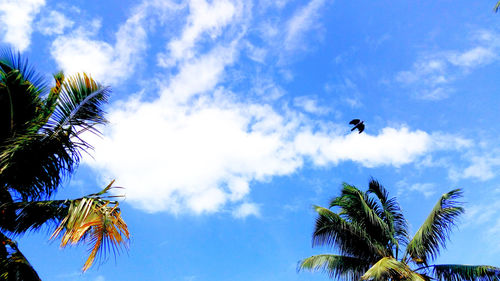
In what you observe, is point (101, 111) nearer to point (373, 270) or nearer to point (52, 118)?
point (52, 118)

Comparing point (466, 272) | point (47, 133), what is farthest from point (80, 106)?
point (466, 272)

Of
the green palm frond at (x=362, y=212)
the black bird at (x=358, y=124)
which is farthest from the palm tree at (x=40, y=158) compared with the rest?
the green palm frond at (x=362, y=212)

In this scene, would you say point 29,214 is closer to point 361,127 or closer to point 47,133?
point 47,133

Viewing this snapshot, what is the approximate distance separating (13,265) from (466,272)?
1325 cm

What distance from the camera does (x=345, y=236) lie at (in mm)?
14539

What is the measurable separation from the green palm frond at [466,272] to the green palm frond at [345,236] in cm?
194

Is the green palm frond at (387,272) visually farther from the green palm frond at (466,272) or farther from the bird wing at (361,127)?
the bird wing at (361,127)

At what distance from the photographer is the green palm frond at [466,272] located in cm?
1291

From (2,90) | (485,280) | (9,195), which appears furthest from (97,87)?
(485,280)

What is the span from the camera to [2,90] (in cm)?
589

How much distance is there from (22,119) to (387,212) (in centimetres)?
1303

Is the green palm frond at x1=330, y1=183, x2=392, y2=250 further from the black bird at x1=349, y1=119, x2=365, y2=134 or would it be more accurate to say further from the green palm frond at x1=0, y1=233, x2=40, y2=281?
the green palm frond at x1=0, y1=233, x2=40, y2=281

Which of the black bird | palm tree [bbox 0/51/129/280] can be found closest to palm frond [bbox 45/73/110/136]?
palm tree [bbox 0/51/129/280]

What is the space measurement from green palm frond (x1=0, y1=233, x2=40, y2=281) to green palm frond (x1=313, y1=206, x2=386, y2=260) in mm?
10675
